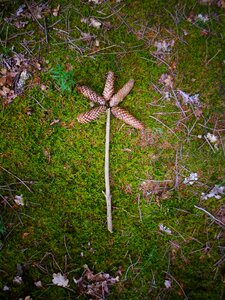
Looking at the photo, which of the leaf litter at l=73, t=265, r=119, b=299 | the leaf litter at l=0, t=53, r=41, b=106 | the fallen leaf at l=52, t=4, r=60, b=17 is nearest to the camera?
the leaf litter at l=73, t=265, r=119, b=299

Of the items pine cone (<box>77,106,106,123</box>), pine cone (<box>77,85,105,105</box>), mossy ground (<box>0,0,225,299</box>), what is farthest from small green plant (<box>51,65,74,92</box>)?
pine cone (<box>77,106,106,123</box>)

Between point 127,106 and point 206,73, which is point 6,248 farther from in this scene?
point 206,73

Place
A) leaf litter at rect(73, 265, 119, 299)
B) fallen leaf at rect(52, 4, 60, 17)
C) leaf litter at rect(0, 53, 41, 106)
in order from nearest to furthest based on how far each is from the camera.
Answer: leaf litter at rect(73, 265, 119, 299), leaf litter at rect(0, 53, 41, 106), fallen leaf at rect(52, 4, 60, 17)

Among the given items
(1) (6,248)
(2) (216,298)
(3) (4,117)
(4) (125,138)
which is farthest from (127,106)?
(2) (216,298)

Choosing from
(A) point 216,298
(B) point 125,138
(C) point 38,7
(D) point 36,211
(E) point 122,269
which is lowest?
(A) point 216,298

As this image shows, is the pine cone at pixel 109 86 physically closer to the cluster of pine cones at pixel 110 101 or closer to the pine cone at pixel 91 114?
the cluster of pine cones at pixel 110 101

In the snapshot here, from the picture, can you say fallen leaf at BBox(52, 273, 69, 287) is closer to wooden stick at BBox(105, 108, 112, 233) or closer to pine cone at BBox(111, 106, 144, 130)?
wooden stick at BBox(105, 108, 112, 233)
